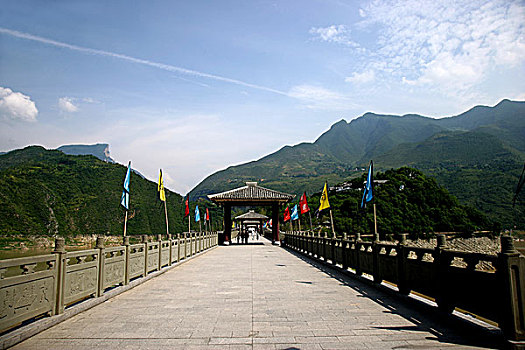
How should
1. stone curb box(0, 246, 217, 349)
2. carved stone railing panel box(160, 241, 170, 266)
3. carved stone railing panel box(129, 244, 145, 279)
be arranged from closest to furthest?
stone curb box(0, 246, 217, 349), carved stone railing panel box(129, 244, 145, 279), carved stone railing panel box(160, 241, 170, 266)

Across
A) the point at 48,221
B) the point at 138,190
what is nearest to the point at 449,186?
the point at 138,190

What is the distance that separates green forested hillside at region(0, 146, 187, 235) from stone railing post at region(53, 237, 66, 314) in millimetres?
37130

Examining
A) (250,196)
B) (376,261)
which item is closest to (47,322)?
(376,261)

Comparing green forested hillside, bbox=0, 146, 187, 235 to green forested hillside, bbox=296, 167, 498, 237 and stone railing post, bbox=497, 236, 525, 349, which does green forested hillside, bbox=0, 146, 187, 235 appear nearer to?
green forested hillside, bbox=296, 167, 498, 237

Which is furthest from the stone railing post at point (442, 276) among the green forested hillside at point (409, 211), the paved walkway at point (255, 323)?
the green forested hillside at point (409, 211)

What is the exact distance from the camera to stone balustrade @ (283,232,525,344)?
4.26 m

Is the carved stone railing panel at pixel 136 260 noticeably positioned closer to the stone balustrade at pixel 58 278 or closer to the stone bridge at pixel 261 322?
the stone balustrade at pixel 58 278

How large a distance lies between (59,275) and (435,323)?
5.29m

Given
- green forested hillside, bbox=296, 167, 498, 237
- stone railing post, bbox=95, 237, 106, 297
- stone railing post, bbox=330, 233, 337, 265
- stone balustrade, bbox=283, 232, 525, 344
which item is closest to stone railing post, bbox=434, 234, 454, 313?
stone balustrade, bbox=283, 232, 525, 344

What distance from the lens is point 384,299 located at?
7465 mm

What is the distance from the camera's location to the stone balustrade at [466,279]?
4.26 meters

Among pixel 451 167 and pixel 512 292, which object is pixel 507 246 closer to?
pixel 512 292

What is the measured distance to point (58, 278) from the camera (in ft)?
18.5

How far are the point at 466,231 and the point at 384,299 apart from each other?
64.2 meters
